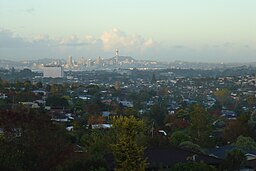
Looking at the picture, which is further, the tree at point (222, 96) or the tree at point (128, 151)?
the tree at point (222, 96)

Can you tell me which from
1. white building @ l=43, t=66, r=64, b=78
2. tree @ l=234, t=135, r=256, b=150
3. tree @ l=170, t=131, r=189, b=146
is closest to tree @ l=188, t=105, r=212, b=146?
tree @ l=170, t=131, r=189, b=146

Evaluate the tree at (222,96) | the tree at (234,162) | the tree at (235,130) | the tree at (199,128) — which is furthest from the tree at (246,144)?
the tree at (222,96)

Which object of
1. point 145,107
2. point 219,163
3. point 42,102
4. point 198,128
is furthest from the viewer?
point 145,107

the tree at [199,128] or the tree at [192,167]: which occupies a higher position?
the tree at [192,167]

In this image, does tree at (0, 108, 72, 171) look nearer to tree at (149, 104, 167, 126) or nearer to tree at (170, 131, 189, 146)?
tree at (170, 131, 189, 146)

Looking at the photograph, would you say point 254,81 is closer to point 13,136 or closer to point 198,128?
point 198,128

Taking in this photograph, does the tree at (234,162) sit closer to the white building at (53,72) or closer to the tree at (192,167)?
the tree at (192,167)

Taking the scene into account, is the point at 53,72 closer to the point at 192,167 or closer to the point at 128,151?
the point at 128,151

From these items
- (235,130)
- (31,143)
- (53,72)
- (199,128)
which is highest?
(31,143)

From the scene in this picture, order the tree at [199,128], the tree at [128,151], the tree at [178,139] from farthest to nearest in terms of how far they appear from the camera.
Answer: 1. the tree at [199,128]
2. the tree at [178,139]
3. the tree at [128,151]

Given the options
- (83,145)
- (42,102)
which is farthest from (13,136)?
(42,102)

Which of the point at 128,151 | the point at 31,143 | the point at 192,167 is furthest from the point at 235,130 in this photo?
the point at 31,143
